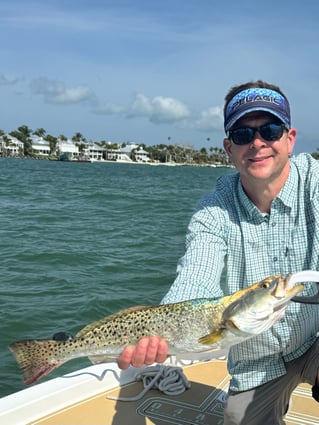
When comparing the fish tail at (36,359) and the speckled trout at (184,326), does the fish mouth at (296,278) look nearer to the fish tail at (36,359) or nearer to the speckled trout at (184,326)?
the speckled trout at (184,326)

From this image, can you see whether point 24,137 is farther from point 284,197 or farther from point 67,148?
point 284,197

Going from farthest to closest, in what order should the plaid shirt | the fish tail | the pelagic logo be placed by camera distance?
the plaid shirt
the pelagic logo
the fish tail

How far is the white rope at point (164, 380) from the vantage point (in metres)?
4.77

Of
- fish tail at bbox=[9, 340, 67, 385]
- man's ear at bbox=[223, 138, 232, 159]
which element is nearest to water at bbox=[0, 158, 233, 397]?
fish tail at bbox=[9, 340, 67, 385]

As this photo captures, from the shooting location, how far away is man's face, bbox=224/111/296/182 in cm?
329

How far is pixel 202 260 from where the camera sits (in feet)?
11.2

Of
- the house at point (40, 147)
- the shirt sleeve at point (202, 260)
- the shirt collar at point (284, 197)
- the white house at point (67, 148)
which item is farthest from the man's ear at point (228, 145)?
the house at point (40, 147)

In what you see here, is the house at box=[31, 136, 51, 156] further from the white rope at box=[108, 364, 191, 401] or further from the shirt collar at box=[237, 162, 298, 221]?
the shirt collar at box=[237, 162, 298, 221]

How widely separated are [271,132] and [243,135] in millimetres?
178

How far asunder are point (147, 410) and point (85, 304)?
19.3 feet

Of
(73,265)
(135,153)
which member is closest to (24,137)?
(135,153)

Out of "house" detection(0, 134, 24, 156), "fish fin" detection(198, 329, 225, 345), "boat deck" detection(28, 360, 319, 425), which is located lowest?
"boat deck" detection(28, 360, 319, 425)

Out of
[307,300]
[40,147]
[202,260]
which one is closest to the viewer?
[307,300]

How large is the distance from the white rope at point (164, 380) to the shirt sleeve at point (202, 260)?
1.72 m
